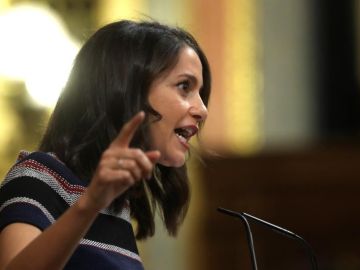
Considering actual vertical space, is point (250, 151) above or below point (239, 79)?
below

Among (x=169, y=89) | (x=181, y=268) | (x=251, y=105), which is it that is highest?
(x=251, y=105)

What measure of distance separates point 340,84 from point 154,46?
13.0 feet

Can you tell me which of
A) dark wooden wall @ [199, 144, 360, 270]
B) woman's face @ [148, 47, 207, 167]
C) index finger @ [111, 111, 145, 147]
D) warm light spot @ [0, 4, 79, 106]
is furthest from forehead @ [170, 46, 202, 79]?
warm light spot @ [0, 4, 79, 106]

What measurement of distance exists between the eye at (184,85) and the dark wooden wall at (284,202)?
10.4ft

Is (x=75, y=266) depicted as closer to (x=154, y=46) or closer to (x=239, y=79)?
(x=154, y=46)

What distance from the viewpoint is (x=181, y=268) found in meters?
4.98

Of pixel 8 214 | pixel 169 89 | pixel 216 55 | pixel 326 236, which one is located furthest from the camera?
pixel 216 55

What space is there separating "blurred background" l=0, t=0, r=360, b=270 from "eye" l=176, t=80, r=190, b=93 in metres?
3.21

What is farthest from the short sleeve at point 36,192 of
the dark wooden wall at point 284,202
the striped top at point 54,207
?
the dark wooden wall at point 284,202

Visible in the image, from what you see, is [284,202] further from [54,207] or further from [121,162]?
[121,162]

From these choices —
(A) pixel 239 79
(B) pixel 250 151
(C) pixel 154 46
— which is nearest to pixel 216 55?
(A) pixel 239 79

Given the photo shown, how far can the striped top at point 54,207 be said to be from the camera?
1.37 meters

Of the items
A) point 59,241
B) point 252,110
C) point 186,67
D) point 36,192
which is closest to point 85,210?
point 59,241

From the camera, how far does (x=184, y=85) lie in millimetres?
1574
